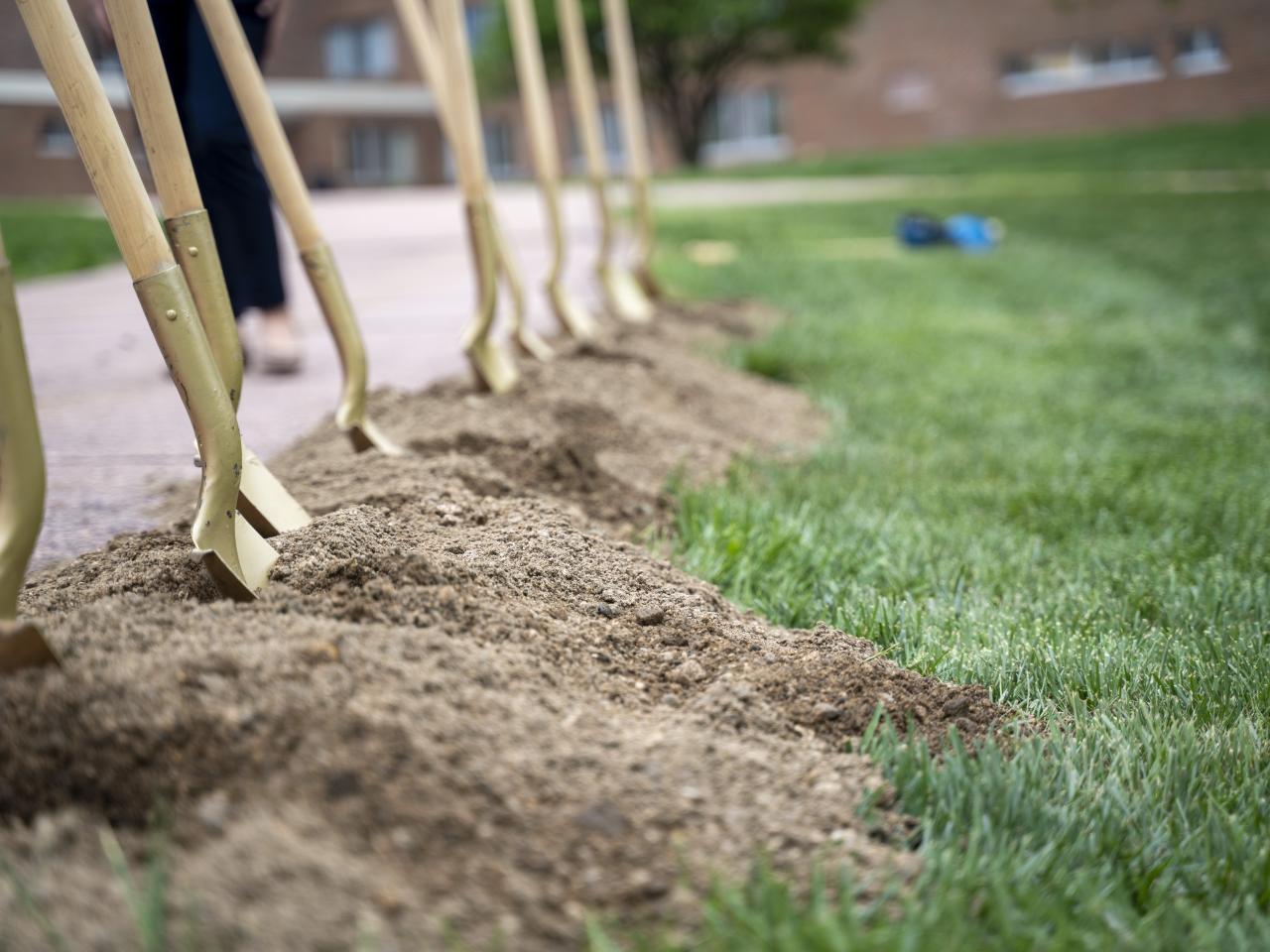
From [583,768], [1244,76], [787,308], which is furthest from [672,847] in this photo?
[1244,76]

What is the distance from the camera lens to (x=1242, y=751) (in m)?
1.42

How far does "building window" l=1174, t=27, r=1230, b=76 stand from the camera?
94.9ft

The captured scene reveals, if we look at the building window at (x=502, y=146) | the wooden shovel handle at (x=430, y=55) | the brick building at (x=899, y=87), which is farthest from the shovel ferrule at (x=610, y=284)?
the building window at (x=502, y=146)

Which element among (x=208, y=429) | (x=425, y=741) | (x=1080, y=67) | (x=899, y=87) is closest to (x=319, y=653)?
(x=425, y=741)

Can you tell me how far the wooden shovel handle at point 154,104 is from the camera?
155 centimetres

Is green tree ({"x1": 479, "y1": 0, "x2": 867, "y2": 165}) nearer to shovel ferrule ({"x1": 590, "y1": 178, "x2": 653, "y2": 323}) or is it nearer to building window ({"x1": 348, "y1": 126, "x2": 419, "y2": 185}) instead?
building window ({"x1": 348, "y1": 126, "x2": 419, "y2": 185})

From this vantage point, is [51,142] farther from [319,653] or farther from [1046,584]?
[319,653]

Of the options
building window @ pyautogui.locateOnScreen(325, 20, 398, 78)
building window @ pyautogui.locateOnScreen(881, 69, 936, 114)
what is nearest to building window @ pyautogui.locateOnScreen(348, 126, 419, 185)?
building window @ pyautogui.locateOnScreen(325, 20, 398, 78)

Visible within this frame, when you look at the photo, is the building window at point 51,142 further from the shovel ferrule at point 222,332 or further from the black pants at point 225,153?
the shovel ferrule at point 222,332

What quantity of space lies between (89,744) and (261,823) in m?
0.24

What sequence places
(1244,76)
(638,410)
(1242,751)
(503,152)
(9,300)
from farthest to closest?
(503,152) < (1244,76) < (638,410) < (1242,751) < (9,300)

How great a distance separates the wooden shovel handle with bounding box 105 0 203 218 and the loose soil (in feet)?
1.74

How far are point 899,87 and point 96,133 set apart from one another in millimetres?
33082

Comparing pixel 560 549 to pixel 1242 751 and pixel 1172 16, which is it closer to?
pixel 1242 751
